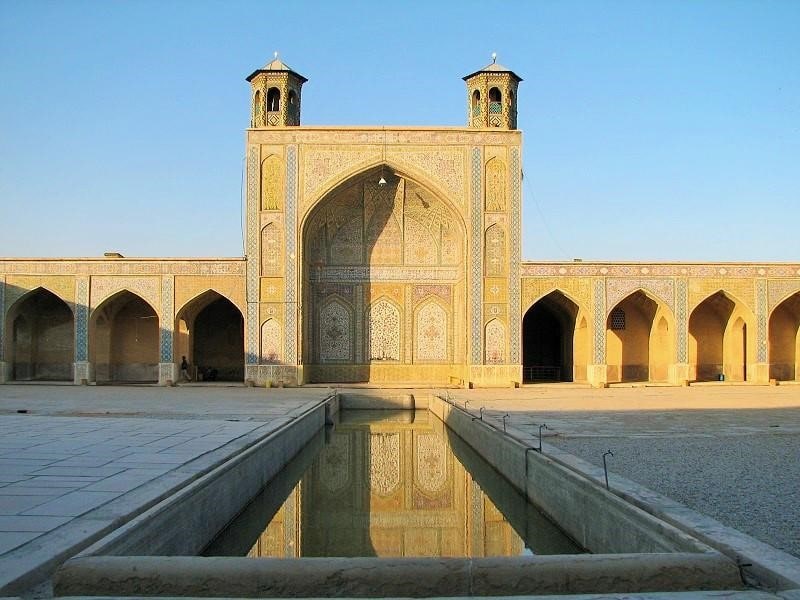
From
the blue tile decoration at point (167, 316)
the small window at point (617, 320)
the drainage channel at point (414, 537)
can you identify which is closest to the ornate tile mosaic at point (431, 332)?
the small window at point (617, 320)

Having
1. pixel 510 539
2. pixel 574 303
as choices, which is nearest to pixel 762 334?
pixel 574 303

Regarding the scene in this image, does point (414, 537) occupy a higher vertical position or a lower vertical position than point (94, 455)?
lower

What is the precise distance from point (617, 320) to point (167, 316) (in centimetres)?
993

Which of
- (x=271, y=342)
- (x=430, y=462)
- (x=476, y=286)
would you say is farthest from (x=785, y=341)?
(x=430, y=462)

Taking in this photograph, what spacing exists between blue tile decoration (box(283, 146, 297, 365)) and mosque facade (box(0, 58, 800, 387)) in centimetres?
3

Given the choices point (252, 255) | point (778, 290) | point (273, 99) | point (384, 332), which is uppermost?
Result: point (273, 99)

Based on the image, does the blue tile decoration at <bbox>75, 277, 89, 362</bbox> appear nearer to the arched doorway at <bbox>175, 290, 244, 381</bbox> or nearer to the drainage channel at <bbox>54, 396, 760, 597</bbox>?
the arched doorway at <bbox>175, 290, 244, 381</bbox>

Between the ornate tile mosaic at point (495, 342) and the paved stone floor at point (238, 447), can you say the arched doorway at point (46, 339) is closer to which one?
the paved stone floor at point (238, 447)

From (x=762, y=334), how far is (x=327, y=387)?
30.2 ft

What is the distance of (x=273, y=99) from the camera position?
17.4 meters

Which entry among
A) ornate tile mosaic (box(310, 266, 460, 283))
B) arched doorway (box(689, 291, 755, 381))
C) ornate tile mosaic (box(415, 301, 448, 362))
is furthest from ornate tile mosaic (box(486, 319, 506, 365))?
arched doorway (box(689, 291, 755, 381))

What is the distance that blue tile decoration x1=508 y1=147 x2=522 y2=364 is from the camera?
16469 millimetres

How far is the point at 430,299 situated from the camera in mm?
17922

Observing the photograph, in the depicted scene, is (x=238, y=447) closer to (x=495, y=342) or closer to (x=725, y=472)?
(x=725, y=472)
